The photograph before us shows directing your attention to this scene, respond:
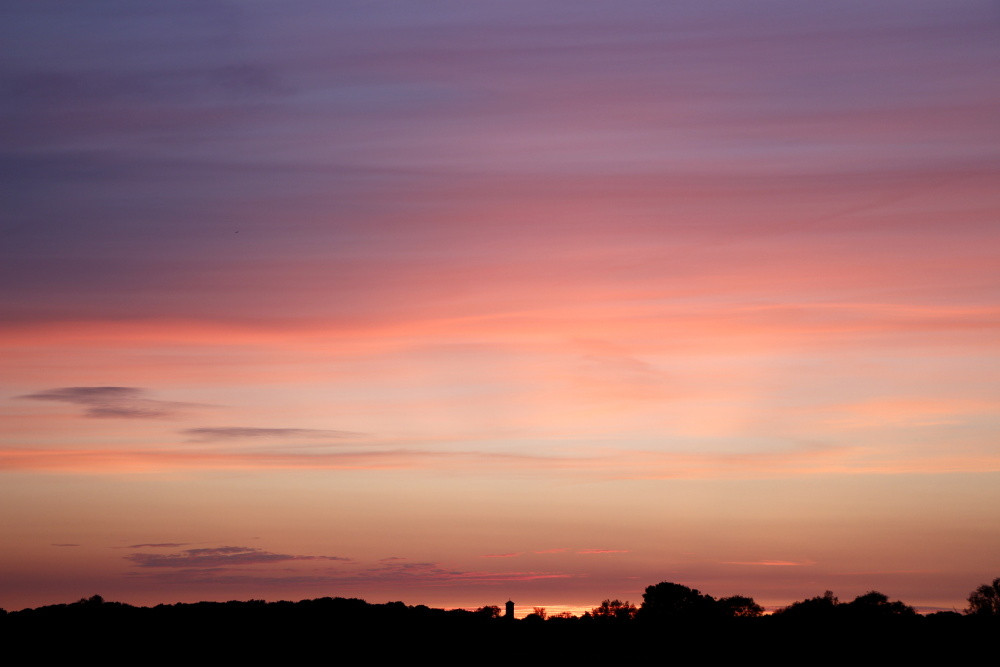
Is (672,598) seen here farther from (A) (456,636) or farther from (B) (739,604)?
(A) (456,636)

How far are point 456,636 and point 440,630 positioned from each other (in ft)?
9.55

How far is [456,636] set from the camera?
68.3m

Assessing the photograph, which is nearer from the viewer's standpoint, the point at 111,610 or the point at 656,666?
the point at 656,666

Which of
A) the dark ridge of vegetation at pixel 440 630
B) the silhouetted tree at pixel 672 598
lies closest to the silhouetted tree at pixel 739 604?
the silhouetted tree at pixel 672 598

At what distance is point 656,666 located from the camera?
5684cm

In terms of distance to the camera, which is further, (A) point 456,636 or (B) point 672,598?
(B) point 672,598

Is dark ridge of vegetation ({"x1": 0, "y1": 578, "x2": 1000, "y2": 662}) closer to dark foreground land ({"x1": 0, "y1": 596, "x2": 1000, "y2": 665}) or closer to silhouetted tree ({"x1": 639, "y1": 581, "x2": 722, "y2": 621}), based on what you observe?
dark foreground land ({"x1": 0, "y1": 596, "x2": 1000, "y2": 665})

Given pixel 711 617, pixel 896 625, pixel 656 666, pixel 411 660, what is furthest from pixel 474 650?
pixel 896 625

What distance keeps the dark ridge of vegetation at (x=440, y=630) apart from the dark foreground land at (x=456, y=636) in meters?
0.08

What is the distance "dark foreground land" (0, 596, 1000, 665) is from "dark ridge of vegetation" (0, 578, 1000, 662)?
0.26 ft

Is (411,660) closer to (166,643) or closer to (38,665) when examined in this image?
(166,643)

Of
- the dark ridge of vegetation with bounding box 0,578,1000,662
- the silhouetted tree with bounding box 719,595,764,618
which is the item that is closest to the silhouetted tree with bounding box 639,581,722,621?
the silhouetted tree with bounding box 719,595,764,618

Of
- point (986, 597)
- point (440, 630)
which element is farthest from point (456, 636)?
point (986, 597)

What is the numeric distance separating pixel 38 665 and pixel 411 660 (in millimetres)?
21468
